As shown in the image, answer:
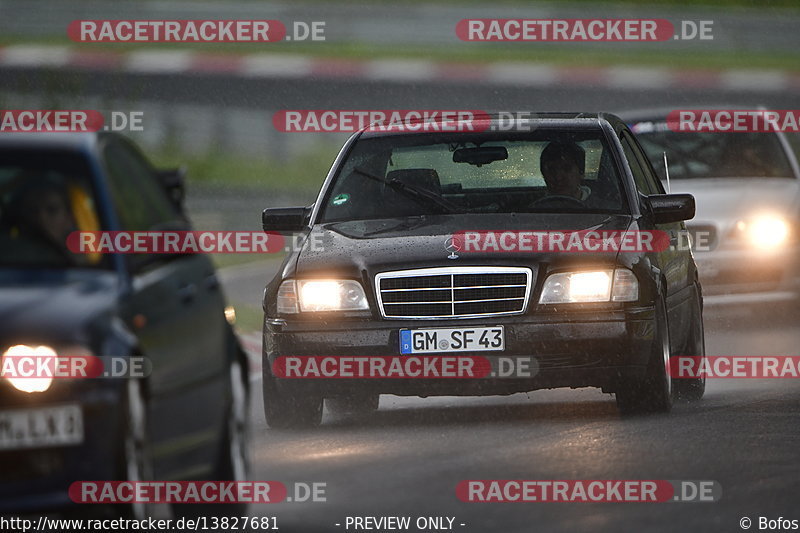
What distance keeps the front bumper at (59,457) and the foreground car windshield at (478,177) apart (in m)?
5.46

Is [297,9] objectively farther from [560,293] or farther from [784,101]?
[560,293]

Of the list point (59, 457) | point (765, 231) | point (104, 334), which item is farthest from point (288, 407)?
point (765, 231)

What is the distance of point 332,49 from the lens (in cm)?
4072

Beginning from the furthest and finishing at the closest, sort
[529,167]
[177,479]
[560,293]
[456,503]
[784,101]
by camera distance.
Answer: [784,101]
[529,167]
[560,293]
[456,503]
[177,479]

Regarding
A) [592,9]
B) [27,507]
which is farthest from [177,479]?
[592,9]

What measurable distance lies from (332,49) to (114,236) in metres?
34.1

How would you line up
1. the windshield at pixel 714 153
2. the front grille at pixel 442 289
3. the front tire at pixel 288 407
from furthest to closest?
the windshield at pixel 714 153, the front tire at pixel 288 407, the front grille at pixel 442 289

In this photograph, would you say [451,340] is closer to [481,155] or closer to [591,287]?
[591,287]

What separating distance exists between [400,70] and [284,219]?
88.6ft

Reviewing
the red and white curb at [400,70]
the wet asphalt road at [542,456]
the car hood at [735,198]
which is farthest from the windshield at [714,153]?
the red and white curb at [400,70]

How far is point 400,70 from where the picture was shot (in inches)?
1505

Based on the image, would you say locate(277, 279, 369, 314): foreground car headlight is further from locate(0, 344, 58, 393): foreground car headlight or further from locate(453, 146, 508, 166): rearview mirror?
locate(0, 344, 58, 393): foreground car headlight

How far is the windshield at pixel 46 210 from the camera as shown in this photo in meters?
6.87

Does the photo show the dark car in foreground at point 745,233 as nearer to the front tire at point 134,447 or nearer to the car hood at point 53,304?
the car hood at point 53,304
